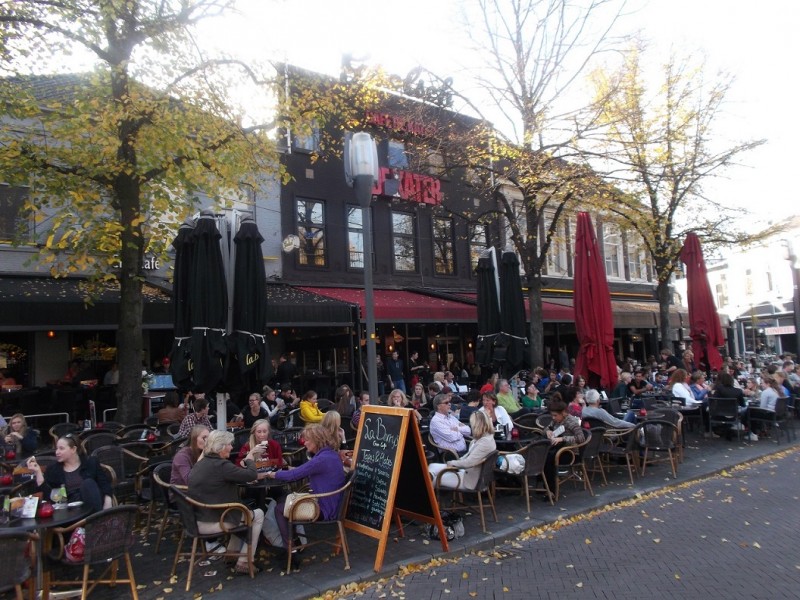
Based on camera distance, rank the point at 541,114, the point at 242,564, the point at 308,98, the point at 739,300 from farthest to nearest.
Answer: the point at 739,300
the point at 541,114
the point at 308,98
the point at 242,564

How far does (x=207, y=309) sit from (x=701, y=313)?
10634mm

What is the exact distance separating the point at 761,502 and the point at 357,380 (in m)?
10.7

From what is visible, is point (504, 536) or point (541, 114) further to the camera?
point (541, 114)

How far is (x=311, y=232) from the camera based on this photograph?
17.5 metres

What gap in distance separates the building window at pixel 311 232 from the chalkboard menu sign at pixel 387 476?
1161 centimetres

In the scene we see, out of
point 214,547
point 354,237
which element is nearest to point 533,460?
point 214,547

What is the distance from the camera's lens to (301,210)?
57.1 feet

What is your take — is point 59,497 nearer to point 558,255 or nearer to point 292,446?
point 292,446

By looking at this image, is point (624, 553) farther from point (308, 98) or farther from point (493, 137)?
point (493, 137)

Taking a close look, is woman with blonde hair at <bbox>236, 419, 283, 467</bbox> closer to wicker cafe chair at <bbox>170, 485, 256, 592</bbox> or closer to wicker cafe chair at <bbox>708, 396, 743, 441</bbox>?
wicker cafe chair at <bbox>170, 485, 256, 592</bbox>

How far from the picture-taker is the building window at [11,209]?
13172mm

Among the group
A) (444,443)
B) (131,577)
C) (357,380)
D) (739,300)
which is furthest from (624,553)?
(739,300)

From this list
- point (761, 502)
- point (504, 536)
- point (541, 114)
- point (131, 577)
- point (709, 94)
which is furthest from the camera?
point (709, 94)

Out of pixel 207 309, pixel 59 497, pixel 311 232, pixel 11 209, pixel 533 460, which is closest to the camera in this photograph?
pixel 59 497
